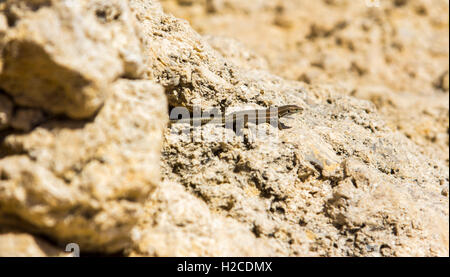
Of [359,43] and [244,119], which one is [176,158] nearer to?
[244,119]

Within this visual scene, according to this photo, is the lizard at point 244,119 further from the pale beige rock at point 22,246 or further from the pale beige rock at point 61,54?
the pale beige rock at point 22,246

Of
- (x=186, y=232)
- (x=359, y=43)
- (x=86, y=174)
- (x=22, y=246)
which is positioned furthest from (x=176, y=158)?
(x=359, y=43)

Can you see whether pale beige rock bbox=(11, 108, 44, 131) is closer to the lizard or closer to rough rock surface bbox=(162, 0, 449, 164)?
the lizard

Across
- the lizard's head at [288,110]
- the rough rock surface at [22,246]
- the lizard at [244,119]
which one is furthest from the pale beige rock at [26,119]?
the lizard's head at [288,110]

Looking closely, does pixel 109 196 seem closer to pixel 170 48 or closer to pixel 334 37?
pixel 170 48

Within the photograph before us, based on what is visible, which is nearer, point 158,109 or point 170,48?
point 158,109

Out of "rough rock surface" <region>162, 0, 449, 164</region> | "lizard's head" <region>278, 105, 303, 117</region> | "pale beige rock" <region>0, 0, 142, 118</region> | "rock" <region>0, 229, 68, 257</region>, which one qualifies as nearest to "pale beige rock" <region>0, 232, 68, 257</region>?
"rock" <region>0, 229, 68, 257</region>

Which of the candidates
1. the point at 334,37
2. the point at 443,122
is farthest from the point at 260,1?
the point at 443,122
